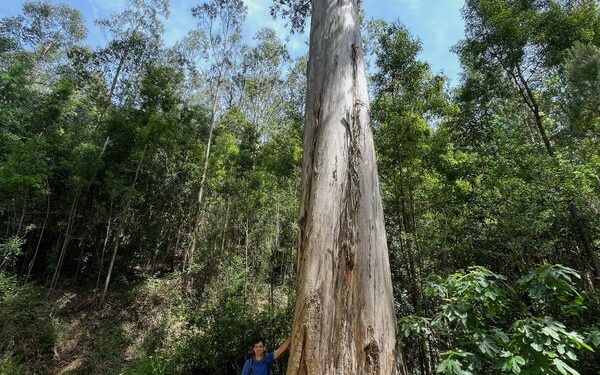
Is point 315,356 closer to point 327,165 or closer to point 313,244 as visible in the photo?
point 313,244

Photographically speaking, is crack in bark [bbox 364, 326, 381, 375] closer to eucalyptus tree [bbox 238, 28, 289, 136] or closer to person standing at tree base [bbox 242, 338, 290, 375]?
person standing at tree base [bbox 242, 338, 290, 375]

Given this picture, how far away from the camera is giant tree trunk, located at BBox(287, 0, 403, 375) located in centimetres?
175

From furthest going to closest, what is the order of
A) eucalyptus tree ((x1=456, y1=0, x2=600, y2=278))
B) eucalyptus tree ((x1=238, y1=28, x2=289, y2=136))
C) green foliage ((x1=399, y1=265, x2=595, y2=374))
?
1. eucalyptus tree ((x1=238, y1=28, x2=289, y2=136))
2. eucalyptus tree ((x1=456, y1=0, x2=600, y2=278))
3. green foliage ((x1=399, y1=265, x2=595, y2=374))

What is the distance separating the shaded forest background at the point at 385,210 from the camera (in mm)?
3451

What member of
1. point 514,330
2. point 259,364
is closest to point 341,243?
point 514,330

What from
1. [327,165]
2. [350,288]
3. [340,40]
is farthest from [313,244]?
[340,40]

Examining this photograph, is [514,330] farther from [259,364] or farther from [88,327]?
[88,327]

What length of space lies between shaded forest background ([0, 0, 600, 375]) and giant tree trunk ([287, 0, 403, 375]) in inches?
17.6

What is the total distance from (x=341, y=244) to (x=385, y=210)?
513 centimetres

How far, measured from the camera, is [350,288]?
187 centimetres

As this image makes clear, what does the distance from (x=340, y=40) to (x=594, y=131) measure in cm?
586

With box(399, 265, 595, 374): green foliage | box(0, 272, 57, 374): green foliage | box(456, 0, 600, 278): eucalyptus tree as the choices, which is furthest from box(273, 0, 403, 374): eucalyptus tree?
box(0, 272, 57, 374): green foliage

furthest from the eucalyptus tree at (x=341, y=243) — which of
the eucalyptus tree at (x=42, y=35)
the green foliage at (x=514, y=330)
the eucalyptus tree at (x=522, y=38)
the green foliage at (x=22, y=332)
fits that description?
the eucalyptus tree at (x=42, y=35)

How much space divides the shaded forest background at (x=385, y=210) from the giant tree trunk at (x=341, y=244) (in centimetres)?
45
